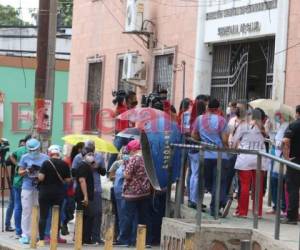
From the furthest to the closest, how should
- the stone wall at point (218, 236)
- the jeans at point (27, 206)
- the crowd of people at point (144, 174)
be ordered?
the jeans at point (27, 206) → the crowd of people at point (144, 174) → the stone wall at point (218, 236)

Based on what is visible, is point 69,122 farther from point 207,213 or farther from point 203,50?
point 207,213

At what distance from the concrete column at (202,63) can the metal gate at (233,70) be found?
133 millimetres

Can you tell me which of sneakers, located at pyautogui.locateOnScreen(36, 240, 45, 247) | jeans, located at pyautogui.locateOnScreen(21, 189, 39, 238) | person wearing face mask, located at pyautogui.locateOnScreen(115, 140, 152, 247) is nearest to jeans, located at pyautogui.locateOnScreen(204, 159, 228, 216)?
person wearing face mask, located at pyautogui.locateOnScreen(115, 140, 152, 247)

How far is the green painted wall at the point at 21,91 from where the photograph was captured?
3484 cm

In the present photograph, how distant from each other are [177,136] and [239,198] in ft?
4.41

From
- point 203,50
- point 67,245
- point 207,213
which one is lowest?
point 67,245

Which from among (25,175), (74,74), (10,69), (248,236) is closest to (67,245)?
(25,175)

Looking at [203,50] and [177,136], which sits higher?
[203,50]

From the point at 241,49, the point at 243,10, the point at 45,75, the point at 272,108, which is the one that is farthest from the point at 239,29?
the point at 272,108

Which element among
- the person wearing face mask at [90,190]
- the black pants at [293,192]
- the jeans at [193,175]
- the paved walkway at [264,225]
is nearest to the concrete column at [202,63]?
the person wearing face mask at [90,190]

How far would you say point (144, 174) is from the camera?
13.5 metres

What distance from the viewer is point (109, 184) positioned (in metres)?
16.7

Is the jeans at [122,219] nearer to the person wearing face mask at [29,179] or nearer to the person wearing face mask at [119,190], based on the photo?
the person wearing face mask at [119,190]

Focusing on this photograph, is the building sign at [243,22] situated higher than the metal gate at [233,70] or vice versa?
the building sign at [243,22]
